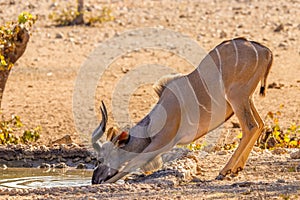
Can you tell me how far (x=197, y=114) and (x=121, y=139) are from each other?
0.73 m

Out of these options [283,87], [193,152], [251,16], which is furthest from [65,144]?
[251,16]

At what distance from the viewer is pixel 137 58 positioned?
1712cm

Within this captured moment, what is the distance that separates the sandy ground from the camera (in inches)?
491

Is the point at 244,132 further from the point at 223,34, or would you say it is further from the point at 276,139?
the point at 223,34

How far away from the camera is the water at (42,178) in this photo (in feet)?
29.8

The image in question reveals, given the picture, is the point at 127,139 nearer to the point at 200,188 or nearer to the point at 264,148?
the point at 200,188

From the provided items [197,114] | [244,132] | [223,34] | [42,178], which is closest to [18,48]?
[42,178]

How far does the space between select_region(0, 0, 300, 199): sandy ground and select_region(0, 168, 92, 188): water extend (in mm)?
1275

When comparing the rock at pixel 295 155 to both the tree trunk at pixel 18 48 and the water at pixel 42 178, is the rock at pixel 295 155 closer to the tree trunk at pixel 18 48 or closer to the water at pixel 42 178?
the water at pixel 42 178

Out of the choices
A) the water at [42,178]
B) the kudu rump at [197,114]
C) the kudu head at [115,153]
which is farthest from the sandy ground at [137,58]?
the water at [42,178]

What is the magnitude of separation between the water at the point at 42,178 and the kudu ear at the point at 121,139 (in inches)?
25.5

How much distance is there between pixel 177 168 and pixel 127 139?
0.68 metres

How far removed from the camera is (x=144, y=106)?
13.8m

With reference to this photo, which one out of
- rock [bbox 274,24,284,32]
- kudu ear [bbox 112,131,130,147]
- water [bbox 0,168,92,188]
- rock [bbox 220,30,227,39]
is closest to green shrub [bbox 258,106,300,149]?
water [bbox 0,168,92,188]
